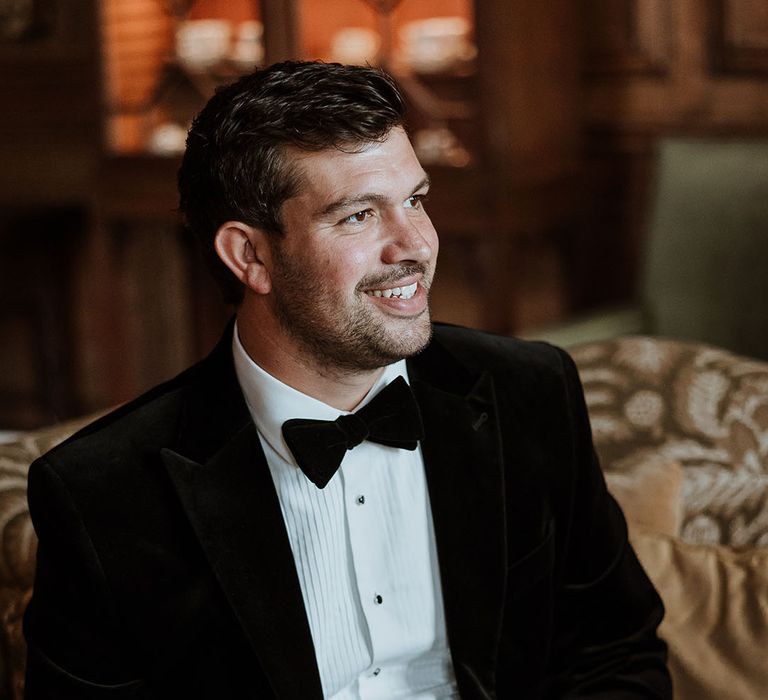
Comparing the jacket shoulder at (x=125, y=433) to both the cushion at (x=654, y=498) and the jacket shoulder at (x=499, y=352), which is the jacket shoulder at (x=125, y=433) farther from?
the cushion at (x=654, y=498)

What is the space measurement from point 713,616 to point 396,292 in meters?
0.60

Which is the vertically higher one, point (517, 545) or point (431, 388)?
point (431, 388)

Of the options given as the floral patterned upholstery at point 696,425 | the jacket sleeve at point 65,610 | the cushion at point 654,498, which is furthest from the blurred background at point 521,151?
the jacket sleeve at point 65,610

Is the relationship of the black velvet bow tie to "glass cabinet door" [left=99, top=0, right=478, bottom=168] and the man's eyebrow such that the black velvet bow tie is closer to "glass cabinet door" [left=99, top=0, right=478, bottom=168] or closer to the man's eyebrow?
the man's eyebrow

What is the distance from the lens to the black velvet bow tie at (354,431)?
4.47 ft

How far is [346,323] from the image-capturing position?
137 centimetres

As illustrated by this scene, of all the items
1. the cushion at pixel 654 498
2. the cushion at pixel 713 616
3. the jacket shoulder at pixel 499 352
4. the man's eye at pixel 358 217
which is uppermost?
the man's eye at pixel 358 217

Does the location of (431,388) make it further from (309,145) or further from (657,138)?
(657,138)

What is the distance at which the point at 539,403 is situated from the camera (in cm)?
152

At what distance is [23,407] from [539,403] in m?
3.91

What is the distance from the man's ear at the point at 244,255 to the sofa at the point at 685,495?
466mm

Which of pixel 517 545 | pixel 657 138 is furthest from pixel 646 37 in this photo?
pixel 517 545

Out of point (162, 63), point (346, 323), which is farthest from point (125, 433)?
point (162, 63)

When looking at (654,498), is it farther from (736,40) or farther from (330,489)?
(736,40)
